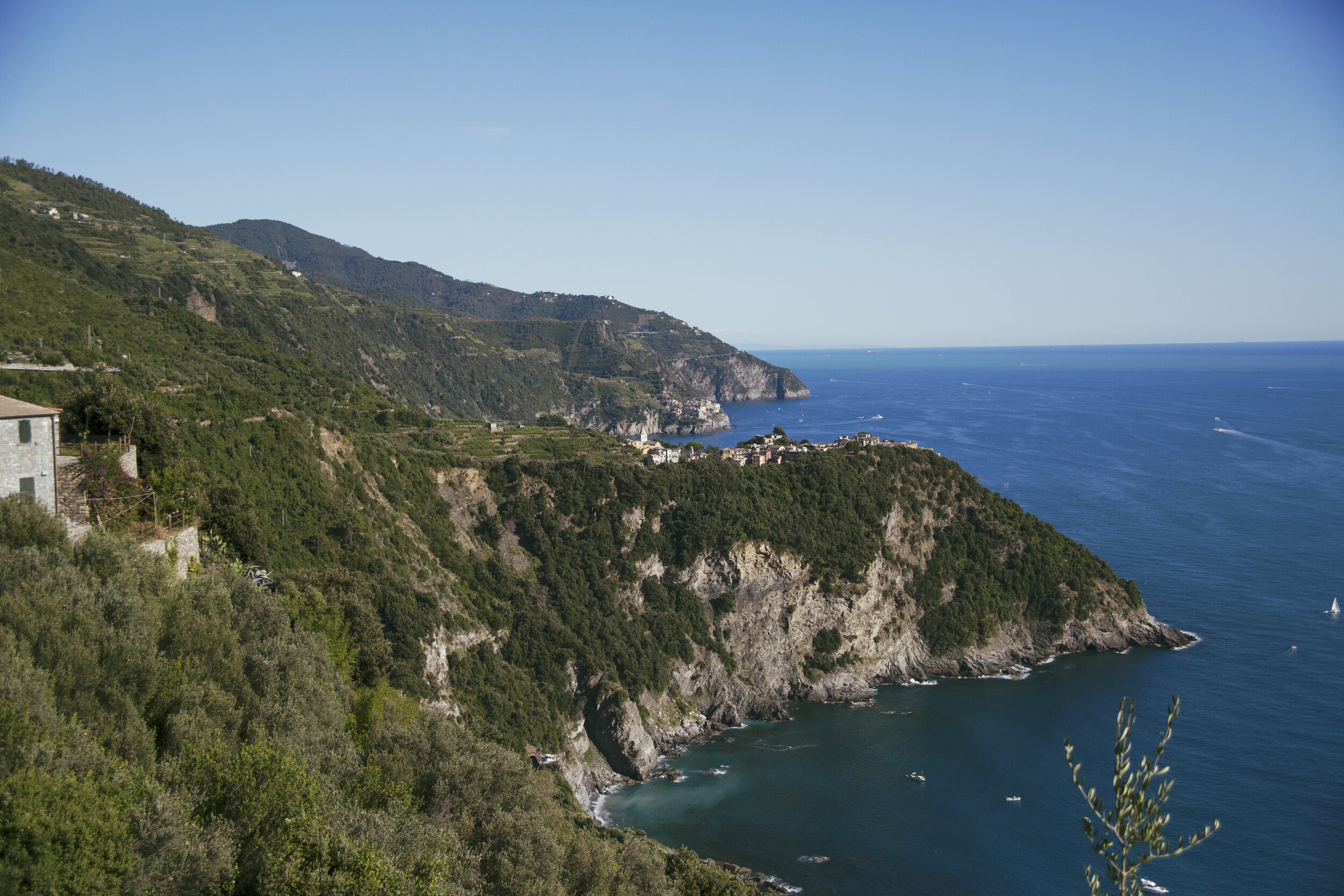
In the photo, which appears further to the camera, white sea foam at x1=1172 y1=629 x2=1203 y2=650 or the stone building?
white sea foam at x1=1172 y1=629 x2=1203 y2=650

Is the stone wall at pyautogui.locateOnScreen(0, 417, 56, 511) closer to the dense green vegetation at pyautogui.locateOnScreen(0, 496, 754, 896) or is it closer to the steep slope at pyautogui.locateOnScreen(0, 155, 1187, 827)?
the dense green vegetation at pyautogui.locateOnScreen(0, 496, 754, 896)

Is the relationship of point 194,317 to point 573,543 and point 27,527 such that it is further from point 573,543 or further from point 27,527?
point 27,527

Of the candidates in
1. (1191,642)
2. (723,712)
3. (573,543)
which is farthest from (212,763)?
(1191,642)

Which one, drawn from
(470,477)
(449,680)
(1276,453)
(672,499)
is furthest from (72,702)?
(1276,453)

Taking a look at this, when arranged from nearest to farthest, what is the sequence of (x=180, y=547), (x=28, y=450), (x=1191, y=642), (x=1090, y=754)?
(x=28, y=450) → (x=180, y=547) → (x=1090, y=754) → (x=1191, y=642)

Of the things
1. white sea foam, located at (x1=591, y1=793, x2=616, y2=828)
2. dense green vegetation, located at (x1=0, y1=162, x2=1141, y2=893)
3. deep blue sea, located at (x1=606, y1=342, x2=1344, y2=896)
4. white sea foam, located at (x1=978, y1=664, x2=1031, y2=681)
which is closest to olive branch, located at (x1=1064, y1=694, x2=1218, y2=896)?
dense green vegetation, located at (x1=0, y1=162, x2=1141, y2=893)

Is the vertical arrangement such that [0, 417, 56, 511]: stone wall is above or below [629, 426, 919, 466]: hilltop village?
above

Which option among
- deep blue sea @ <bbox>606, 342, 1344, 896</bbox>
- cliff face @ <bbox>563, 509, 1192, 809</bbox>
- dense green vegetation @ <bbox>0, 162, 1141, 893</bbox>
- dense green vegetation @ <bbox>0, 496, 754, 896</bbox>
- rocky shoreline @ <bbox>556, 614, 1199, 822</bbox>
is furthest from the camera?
cliff face @ <bbox>563, 509, 1192, 809</bbox>

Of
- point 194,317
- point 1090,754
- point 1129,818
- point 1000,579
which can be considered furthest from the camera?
point 1000,579
